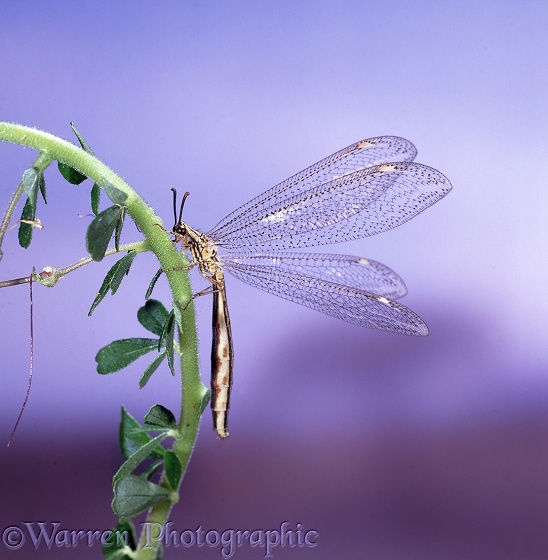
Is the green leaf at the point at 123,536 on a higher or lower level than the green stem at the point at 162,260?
lower

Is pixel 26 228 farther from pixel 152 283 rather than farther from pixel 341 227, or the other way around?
pixel 341 227

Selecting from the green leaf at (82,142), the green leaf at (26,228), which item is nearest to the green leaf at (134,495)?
the green leaf at (26,228)

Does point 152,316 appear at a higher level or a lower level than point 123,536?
higher

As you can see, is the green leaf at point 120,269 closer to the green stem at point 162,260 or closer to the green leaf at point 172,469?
the green stem at point 162,260

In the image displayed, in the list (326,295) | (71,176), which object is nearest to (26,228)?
(71,176)

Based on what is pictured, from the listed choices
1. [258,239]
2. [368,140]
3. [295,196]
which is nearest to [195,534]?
[258,239]

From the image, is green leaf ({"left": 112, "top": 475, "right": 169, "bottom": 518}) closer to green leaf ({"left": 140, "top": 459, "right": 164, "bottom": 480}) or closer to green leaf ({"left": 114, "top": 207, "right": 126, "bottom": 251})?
green leaf ({"left": 140, "top": 459, "right": 164, "bottom": 480})

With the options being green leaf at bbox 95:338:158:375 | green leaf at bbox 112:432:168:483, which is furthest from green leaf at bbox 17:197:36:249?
green leaf at bbox 112:432:168:483
